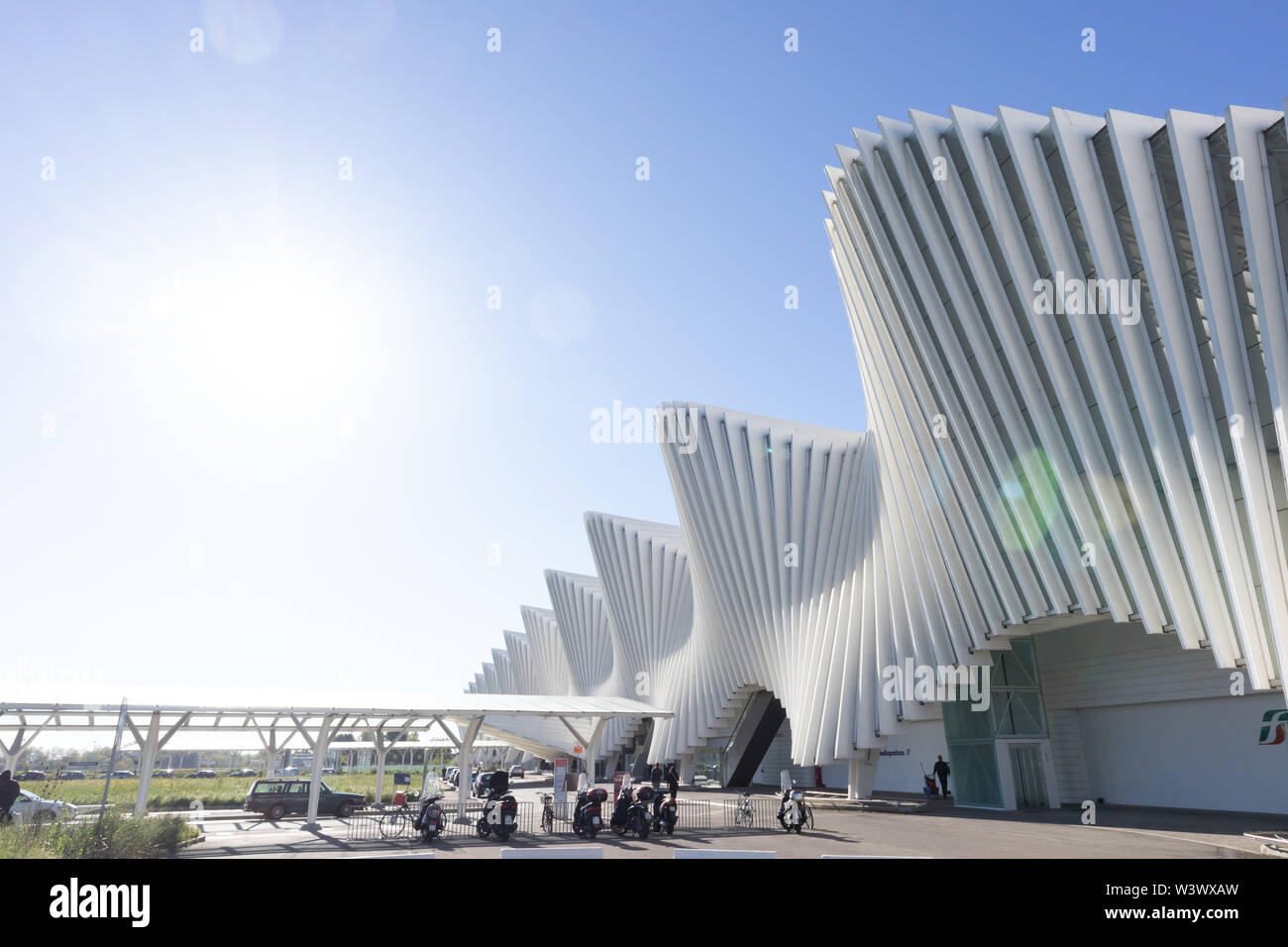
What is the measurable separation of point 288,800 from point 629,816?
1570cm

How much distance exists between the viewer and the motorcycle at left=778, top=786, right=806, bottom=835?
71.8 ft

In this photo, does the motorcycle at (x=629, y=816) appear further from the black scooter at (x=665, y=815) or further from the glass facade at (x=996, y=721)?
the glass facade at (x=996, y=721)

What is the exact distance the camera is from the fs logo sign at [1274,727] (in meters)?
22.0

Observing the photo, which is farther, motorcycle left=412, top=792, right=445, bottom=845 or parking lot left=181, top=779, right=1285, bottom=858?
motorcycle left=412, top=792, right=445, bottom=845

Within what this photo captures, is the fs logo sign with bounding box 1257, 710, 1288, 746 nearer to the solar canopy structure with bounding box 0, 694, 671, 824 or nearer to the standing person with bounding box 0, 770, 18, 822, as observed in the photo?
the solar canopy structure with bounding box 0, 694, 671, 824

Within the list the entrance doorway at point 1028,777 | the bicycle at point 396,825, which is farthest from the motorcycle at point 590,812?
the entrance doorway at point 1028,777

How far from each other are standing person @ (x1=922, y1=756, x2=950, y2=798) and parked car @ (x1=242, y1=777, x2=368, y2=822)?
76.7ft

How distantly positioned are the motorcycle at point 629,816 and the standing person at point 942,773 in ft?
58.6

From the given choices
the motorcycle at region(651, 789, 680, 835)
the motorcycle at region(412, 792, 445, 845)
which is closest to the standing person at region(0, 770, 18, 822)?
the motorcycle at region(412, 792, 445, 845)

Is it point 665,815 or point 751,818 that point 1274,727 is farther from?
point 665,815
